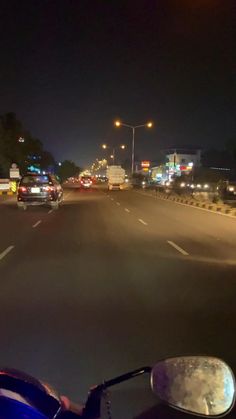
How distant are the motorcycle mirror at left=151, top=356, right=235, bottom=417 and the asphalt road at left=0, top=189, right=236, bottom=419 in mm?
1241

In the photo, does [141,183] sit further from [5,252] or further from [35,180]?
[5,252]

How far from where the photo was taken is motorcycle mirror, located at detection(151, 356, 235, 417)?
267 centimetres

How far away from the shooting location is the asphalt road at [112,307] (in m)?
6.04

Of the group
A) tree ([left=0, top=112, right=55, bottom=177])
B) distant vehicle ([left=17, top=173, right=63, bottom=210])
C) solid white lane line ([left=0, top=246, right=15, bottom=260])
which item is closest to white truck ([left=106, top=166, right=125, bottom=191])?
tree ([left=0, top=112, right=55, bottom=177])

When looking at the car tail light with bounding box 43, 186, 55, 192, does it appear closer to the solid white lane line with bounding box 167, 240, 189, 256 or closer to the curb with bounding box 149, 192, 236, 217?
the curb with bounding box 149, 192, 236, 217

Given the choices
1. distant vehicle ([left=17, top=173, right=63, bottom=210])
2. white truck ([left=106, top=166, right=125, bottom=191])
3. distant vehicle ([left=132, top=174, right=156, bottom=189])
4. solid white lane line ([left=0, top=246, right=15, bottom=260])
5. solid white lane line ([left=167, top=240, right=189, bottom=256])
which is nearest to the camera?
solid white lane line ([left=0, top=246, right=15, bottom=260])

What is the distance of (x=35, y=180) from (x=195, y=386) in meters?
30.9

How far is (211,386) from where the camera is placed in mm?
2711

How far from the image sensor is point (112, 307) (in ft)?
28.8

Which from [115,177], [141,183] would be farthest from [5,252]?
[141,183]

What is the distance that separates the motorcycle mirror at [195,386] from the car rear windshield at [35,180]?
30640 mm

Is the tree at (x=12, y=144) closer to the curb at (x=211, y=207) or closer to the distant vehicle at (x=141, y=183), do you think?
the distant vehicle at (x=141, y=183)

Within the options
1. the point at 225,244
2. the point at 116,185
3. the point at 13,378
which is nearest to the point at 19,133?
the point at 116,185

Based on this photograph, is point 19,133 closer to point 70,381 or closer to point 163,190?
point 163,190
